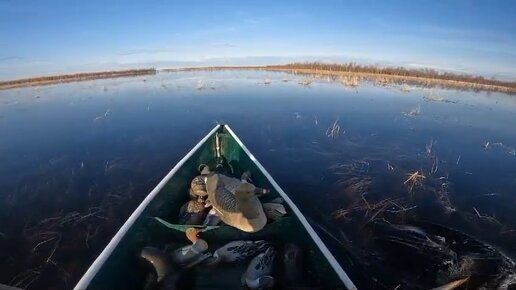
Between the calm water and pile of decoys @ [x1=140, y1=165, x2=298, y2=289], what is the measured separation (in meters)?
1.61

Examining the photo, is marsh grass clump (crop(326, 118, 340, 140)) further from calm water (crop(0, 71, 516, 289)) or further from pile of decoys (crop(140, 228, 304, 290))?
pile of decoys (crop(140, 228, 304, 290))

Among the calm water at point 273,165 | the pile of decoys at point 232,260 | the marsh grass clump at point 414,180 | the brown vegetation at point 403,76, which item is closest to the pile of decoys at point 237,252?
the pile of decoys at point 232,260

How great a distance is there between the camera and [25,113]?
55.0 feet

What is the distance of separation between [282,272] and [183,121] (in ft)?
40.1

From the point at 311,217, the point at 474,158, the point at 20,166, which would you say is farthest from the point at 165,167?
the point at 474,158

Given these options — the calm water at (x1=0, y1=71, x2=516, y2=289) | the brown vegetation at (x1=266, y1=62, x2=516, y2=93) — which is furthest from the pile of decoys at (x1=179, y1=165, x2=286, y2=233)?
the brown vegetation at (x1=266, y1=62, x2=516, y2=93)

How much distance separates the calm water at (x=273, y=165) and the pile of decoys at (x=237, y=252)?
1.61 meters

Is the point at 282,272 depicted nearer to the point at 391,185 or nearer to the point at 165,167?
the point at 391,185

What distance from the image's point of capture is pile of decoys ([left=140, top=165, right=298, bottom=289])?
3514mm

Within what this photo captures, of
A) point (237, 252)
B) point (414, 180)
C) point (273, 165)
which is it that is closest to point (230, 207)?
point (237, 252)

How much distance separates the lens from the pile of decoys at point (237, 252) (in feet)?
11.5

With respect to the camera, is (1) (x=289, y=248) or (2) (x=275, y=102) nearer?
(1) (x=289, y=248)

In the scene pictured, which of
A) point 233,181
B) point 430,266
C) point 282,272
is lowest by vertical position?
point 430,266

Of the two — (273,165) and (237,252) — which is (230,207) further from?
(273,165)
